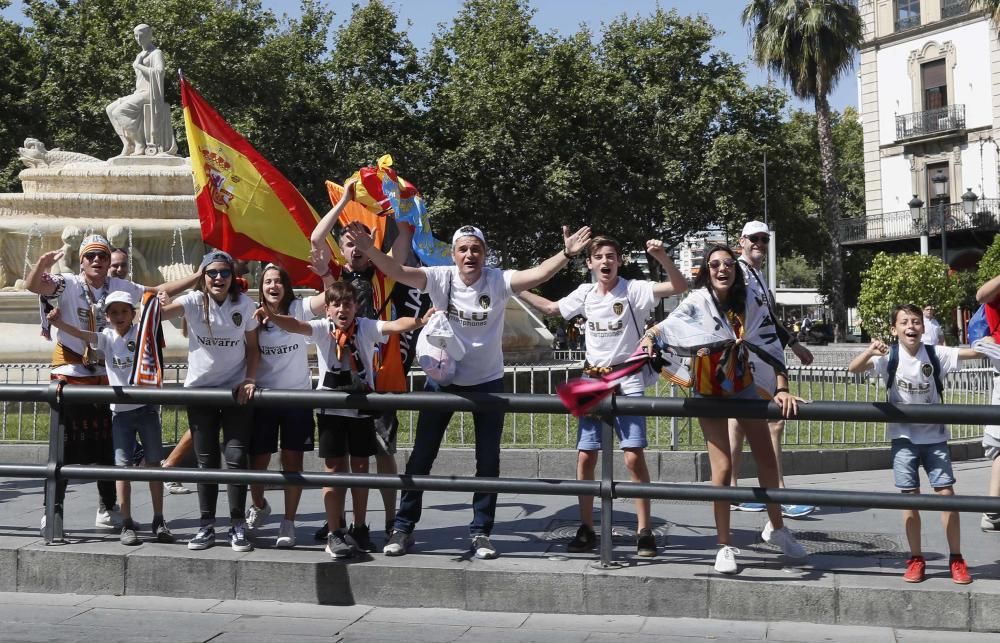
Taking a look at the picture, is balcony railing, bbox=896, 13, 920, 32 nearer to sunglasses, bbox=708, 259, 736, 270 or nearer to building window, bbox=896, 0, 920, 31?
building window, bbox=896, 0, 920, 31

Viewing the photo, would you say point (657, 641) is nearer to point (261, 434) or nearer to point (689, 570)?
point (689, 570)

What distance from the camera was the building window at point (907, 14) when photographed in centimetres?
4669

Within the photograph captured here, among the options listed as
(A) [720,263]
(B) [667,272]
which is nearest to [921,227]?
(B) [667,272]

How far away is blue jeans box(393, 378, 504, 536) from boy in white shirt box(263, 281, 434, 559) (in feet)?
0.91

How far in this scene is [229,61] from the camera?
A: 35500 millimetres

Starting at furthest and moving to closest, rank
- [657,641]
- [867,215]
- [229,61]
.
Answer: [867,215], [229,61], [657,641]

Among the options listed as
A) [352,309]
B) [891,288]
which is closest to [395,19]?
[891,288]

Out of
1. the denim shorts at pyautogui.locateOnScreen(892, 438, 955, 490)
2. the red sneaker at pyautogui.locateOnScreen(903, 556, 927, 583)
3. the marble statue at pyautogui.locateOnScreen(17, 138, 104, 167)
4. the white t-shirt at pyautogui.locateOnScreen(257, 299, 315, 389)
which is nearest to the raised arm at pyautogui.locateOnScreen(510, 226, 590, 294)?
the white t-shirt at pyautogui.locateOnScreen(257, 299, 315, 389)

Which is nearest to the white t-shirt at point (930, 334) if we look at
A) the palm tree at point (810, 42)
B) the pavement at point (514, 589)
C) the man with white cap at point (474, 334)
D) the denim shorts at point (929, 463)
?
the denim shorts at point (929, 463)

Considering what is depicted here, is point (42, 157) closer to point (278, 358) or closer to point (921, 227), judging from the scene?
point (278, 358)

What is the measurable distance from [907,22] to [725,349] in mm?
45800

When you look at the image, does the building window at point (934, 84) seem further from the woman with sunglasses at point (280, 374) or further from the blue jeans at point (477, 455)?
the blue jeans at point (477, 455)

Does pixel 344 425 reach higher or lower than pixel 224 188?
lower

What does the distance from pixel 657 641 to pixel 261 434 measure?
9.08 feet
